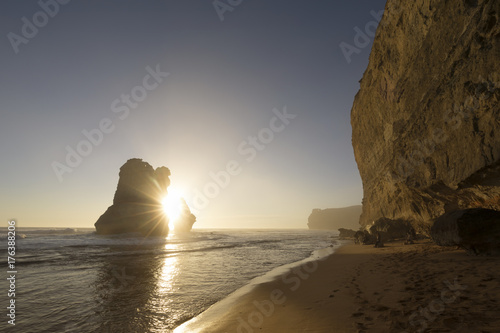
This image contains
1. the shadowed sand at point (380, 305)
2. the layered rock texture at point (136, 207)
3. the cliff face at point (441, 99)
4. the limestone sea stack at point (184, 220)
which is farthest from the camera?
the limestone sea stack at point (184, 220)

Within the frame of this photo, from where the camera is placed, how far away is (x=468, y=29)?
10375 millimetres

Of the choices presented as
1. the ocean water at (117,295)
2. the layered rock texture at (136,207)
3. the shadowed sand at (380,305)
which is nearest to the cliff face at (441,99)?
the shadowed sand at (380,305)

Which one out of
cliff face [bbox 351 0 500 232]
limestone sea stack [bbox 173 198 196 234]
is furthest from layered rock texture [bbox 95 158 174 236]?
cliff face [bbox 351 0 500 232]

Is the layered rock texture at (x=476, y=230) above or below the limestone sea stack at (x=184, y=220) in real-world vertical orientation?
above

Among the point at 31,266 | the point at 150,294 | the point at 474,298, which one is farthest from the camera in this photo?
the point at 31,266

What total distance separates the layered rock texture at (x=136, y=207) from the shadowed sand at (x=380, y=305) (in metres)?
50.3

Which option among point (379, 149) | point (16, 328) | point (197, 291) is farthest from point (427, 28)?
point (16, 328)

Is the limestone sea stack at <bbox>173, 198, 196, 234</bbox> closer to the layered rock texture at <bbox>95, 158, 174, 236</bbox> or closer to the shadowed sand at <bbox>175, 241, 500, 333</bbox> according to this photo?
the layered rock texture at <bbox>95, 158, 174, 236</bbox>

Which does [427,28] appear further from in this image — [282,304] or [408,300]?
[282,304]

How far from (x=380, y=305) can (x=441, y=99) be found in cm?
1228

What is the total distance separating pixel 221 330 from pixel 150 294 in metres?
4.38

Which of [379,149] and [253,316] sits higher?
[379,149]

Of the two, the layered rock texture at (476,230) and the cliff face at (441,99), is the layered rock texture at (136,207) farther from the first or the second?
the layered rock texture at (476,230)

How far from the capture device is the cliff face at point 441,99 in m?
9.13
